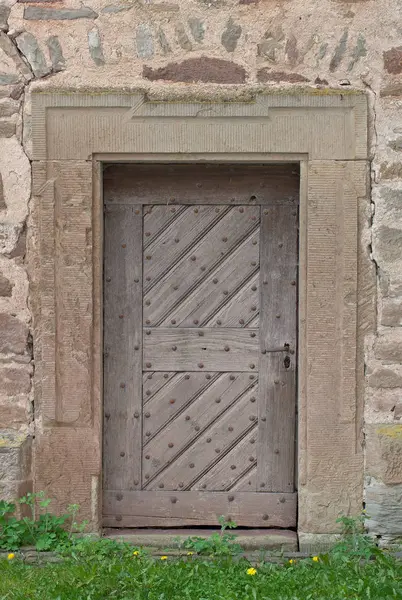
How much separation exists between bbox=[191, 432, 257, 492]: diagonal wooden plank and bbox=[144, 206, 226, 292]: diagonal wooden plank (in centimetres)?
110

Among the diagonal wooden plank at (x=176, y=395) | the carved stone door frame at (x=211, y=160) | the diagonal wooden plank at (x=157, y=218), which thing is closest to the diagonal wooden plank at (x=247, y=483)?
the carved stone door frame at (x=211, y=160)

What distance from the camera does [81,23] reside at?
4.82 m

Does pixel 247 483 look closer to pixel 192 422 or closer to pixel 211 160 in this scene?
pixel 192 422

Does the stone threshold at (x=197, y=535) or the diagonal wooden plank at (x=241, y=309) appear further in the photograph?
the diagonal wooden plank at (x=241, y=309)

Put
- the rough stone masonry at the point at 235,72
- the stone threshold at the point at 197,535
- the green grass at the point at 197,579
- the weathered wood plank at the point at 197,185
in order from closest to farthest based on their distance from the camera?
the green grass at the point at 197,579, the rough stone masonry at the point at 235,72, the stone threshold at the point at 197,535, the weathered wood plank at the point at 197,185

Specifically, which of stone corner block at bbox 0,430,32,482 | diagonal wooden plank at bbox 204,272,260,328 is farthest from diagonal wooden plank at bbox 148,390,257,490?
stone corner block at bbox 0,430,32,482

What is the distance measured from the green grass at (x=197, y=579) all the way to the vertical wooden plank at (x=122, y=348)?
0.71 metres

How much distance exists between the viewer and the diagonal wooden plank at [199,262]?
516cm

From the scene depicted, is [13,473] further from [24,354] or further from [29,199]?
[29,199]

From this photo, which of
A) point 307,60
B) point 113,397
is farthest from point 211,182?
point 113,397

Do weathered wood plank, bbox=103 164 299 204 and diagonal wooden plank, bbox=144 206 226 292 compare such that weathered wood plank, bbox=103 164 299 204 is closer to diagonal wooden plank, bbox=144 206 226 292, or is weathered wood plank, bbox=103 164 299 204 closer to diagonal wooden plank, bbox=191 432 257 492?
diagonal wooden plank, bbox=144 206 226 292

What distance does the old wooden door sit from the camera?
5.15 metres

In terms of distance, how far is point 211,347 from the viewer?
5164 mm

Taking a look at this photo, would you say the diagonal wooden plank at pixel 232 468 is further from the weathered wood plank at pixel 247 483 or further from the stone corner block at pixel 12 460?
the stone corner block at pixel 12 460
